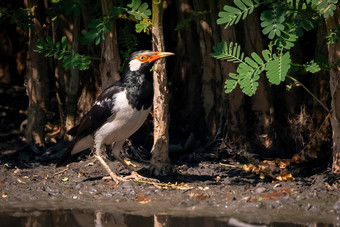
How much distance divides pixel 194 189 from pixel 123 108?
118 centimetres

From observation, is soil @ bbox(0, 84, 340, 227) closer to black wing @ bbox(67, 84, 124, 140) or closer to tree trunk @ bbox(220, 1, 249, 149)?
tree trunk @ bbox(220, 1, 249, 149)

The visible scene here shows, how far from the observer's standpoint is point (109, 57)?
25.8 feet

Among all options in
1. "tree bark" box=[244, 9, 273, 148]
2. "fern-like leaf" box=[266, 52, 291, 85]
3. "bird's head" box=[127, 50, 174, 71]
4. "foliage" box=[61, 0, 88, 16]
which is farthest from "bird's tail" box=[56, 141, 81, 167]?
"fern-like leaf" box=[266, 52, 291, 85]

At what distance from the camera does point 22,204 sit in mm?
6875

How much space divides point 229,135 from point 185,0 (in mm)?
1869

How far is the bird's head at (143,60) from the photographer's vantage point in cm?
738

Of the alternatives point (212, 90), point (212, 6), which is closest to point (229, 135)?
point (212, 90)

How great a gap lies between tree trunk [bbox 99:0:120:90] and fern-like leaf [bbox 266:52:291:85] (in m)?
2.03

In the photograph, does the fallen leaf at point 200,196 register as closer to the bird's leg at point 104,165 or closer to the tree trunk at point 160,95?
the tree trunk at point 160,95

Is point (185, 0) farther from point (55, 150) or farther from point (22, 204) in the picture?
point (22, 204)

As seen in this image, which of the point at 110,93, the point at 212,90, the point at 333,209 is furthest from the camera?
the point at 212,90

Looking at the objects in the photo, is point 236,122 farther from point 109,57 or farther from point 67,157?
point 67,157

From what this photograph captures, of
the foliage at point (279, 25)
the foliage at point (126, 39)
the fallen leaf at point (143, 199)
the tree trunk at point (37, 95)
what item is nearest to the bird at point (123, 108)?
the fallen leaf at point (143, 199)

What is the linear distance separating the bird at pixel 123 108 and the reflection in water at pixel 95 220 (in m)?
1.11
